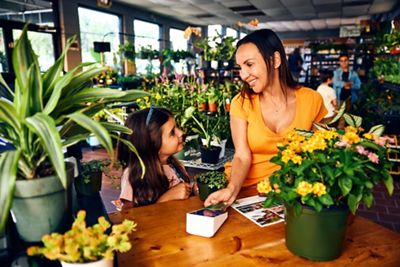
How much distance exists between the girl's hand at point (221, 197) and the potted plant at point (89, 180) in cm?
40

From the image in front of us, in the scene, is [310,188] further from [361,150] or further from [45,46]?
[45,46]

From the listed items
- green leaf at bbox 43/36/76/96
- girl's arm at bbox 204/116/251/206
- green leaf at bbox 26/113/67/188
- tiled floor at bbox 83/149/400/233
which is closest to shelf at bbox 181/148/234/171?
girl's arm at bbox 204/116/251/206

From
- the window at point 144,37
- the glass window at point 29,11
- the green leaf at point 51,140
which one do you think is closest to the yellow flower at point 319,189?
the green leaf at point 51,140

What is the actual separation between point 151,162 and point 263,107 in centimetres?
60

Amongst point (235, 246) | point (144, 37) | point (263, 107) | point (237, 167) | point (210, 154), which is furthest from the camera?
point (144, 37)

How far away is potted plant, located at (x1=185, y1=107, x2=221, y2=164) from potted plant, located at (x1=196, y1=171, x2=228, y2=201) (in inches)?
33.0

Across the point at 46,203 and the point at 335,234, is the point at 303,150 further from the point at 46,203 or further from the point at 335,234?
the point at 46,203

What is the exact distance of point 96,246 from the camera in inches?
25.6

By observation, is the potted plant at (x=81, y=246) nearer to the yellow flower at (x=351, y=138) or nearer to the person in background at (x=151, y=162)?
the yellow flower at (x=351, y=138)

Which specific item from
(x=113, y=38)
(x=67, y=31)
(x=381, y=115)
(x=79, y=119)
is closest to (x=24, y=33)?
(x=79, y=119)

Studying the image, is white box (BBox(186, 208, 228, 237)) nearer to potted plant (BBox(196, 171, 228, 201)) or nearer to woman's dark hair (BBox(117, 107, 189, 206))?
potted plant (BBox(196, 171, 228, 201))

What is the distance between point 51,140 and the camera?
0.64 meters

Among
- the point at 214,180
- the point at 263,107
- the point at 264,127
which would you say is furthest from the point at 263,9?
the point at 214,180

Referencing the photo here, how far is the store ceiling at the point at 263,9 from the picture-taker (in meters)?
9.77
